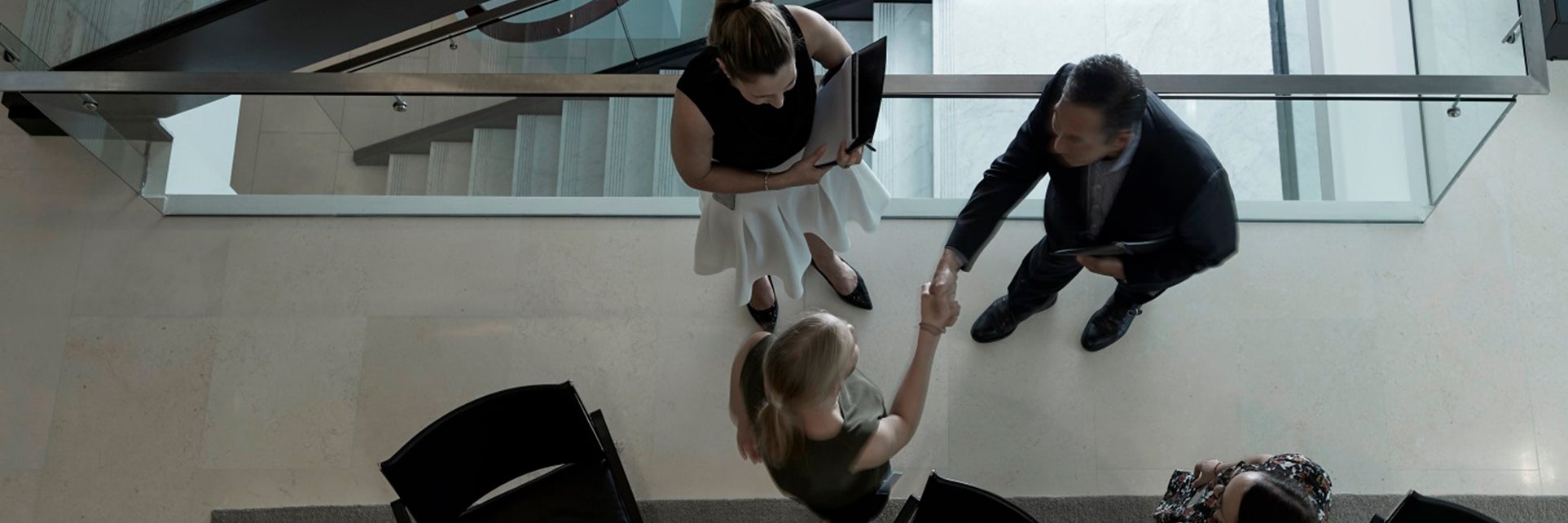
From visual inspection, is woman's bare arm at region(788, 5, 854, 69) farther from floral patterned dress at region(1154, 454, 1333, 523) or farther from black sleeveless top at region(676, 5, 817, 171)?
floral patterned dress at region(1154, 454, 1333, 523)

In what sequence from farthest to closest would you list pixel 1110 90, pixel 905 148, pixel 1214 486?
pixel 905 148 < pixel 1214 486 < pixel 1110 90

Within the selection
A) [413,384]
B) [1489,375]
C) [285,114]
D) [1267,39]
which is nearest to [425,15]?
[285,114]

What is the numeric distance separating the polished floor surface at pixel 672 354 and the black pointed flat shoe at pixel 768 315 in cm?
9

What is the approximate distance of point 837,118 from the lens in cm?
266

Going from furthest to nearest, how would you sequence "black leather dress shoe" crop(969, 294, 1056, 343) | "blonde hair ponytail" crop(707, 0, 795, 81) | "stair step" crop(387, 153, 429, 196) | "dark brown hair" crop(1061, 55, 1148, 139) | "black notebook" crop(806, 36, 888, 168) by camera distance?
"black leather dress shoe" crop(969, 294, 1056, 343) → "stair step" crop(387, 153, 429, 196) → "black notebook" crop(806, 36, 888, 168) → "dark brown hair" crop(1061, 55, 1148, 139) → "blonde hair ponytail" crop(707, 0, 795, 81)

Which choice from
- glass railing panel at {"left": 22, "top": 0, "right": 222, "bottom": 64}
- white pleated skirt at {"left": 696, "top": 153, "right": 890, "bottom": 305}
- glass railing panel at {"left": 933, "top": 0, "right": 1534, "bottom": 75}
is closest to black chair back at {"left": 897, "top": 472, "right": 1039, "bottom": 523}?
white pleated skirt at {"left": 696, "top": 153, "right": 890, "bottom": 305}

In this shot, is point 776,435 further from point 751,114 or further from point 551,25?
point 551,25

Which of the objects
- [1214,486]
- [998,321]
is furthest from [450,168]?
[1214,486]

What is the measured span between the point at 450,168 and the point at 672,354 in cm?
96

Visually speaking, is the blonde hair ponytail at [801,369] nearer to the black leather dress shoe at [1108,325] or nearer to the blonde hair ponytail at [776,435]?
the blonde hair ponytail at [776,435]

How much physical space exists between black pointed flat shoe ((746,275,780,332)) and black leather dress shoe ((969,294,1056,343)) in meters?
0.67

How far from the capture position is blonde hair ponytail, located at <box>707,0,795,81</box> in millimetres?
2229

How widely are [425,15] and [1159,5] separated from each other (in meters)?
3.33

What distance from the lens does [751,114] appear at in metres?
2.52
